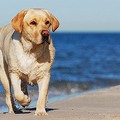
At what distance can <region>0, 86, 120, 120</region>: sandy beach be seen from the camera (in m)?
8.11

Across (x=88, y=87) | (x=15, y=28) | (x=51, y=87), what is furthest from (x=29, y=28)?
(x=88, y=87)

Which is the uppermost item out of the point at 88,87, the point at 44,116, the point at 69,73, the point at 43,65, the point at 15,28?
the point at 15,28

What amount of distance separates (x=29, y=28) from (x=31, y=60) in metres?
0.52

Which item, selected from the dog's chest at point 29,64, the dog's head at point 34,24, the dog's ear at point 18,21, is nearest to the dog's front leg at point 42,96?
the dog's chest at point 29,64

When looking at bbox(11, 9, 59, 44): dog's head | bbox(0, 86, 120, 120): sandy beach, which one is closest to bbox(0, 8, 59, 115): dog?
bbox(11, 9, 59, 44): dog's head

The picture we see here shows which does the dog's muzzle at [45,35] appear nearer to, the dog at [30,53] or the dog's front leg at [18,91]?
the dog at [30,53]

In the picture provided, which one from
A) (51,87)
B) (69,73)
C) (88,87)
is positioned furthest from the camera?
(69,73)

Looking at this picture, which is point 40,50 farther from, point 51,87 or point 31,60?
point 51,87

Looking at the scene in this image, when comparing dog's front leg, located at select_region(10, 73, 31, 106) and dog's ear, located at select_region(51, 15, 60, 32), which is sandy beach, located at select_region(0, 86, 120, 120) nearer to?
dog's front leg, located at select_region(10, 73, 31, 106)

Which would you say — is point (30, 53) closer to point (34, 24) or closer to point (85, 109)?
point (34, 24)

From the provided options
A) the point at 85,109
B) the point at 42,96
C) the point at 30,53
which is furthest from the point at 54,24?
the point at 85,109

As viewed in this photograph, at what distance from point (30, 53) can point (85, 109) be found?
2033 mm

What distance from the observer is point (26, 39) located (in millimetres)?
8453

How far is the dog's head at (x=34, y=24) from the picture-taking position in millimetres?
8133
